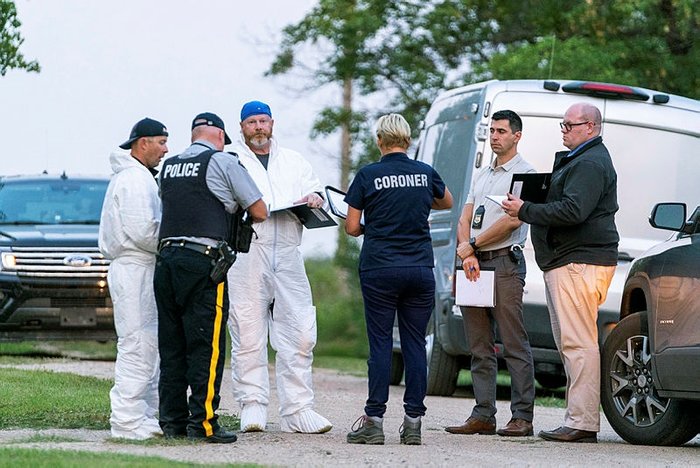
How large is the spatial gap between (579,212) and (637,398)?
125cm

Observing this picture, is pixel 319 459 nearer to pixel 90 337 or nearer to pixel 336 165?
pixel 90 337

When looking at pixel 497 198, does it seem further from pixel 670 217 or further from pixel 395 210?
pixel 670 217

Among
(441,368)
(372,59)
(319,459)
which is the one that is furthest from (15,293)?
(372,59)

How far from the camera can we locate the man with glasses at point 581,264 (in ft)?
31.8

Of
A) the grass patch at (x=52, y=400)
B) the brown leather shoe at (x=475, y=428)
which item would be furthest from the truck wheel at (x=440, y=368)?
the brown leather shoe at (x=475, y=428)

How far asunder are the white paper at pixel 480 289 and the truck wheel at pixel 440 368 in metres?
3.83

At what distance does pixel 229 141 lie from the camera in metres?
9.75

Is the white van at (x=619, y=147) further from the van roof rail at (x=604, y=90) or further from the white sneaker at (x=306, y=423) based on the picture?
the white sneaker at (x=306, y=423)

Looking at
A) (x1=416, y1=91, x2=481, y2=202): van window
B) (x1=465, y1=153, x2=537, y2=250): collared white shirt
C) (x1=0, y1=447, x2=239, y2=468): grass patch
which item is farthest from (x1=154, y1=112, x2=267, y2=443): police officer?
(x1=416, y1=91, x2=481, y2=202): van window

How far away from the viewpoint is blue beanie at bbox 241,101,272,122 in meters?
10.0

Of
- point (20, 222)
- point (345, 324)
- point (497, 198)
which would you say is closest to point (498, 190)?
point (497, 198)

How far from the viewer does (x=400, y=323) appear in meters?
9.36

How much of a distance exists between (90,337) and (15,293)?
0.89m

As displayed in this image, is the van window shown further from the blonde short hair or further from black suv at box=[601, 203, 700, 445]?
the blonde short hair
